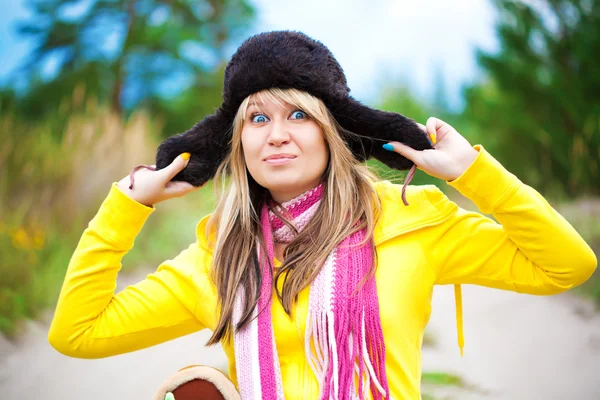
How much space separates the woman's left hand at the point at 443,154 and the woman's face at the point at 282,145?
0.27 metres

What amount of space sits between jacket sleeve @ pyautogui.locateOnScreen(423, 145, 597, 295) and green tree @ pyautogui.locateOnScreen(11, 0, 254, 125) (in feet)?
18.8

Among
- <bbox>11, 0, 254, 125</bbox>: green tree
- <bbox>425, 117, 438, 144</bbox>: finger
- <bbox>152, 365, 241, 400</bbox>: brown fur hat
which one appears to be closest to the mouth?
<bbox>425, 117, 438, 144</bbox>: finger

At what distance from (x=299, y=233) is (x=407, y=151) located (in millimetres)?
430

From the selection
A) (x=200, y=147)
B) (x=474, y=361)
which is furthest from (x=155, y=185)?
(x=474, y=361)

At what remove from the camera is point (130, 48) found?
26.2 ft

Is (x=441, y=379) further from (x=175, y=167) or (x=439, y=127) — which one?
(x=175, y=167)

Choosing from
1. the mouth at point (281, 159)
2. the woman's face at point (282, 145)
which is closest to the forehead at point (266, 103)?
the woman's face at point (282, 145)

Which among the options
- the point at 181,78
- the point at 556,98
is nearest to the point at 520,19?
the point at 556,98

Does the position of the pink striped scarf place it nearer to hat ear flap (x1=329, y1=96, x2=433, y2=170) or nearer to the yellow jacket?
the yellow jacket

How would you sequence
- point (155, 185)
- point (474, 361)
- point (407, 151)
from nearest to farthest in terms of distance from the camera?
1. point (407, 151)
2. point (155, 185)
3. point (474, 361)

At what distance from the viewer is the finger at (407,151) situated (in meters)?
1.66

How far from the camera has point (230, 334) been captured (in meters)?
1.75

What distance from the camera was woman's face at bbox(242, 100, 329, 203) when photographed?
67.7 inches

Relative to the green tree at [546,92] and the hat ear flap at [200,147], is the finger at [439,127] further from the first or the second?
the green tree at [546,92]
